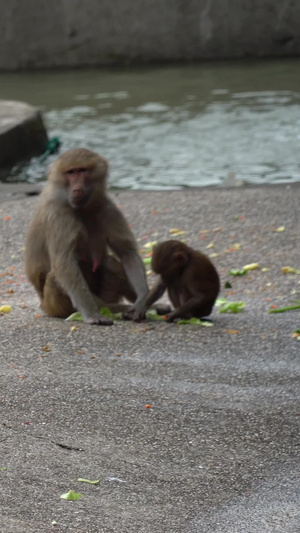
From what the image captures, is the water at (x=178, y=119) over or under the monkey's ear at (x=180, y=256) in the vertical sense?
under

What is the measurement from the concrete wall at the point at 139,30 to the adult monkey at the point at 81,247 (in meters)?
14.7

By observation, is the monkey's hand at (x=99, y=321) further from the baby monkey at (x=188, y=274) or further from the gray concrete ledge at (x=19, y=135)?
the gray concrete ledge at (x=19, y=135)

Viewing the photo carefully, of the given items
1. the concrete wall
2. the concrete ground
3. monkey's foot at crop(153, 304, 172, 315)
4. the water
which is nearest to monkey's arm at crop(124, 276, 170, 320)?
monkey's foot at crop(153, 304, 172, 315)

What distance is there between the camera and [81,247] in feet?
21.2

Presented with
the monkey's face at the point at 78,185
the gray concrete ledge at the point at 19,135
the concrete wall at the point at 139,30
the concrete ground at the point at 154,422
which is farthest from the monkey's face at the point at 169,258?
the concrete wall at the point at 139,30

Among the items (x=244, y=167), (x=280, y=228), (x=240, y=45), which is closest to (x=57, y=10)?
(x=240, y=45)

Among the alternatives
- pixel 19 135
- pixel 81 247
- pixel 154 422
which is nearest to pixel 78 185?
pixel 81 247

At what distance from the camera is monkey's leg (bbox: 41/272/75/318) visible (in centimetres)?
646

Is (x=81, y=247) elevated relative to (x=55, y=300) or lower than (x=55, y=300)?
elevated

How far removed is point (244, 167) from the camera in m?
12.4

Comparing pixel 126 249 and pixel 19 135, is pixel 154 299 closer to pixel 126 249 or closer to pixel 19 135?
pixel 126 249

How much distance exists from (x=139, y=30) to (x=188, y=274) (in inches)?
599

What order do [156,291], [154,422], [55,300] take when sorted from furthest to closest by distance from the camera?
[156,291] < [55,300] < [154,422]

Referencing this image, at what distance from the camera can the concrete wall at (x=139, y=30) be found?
20.4 m
